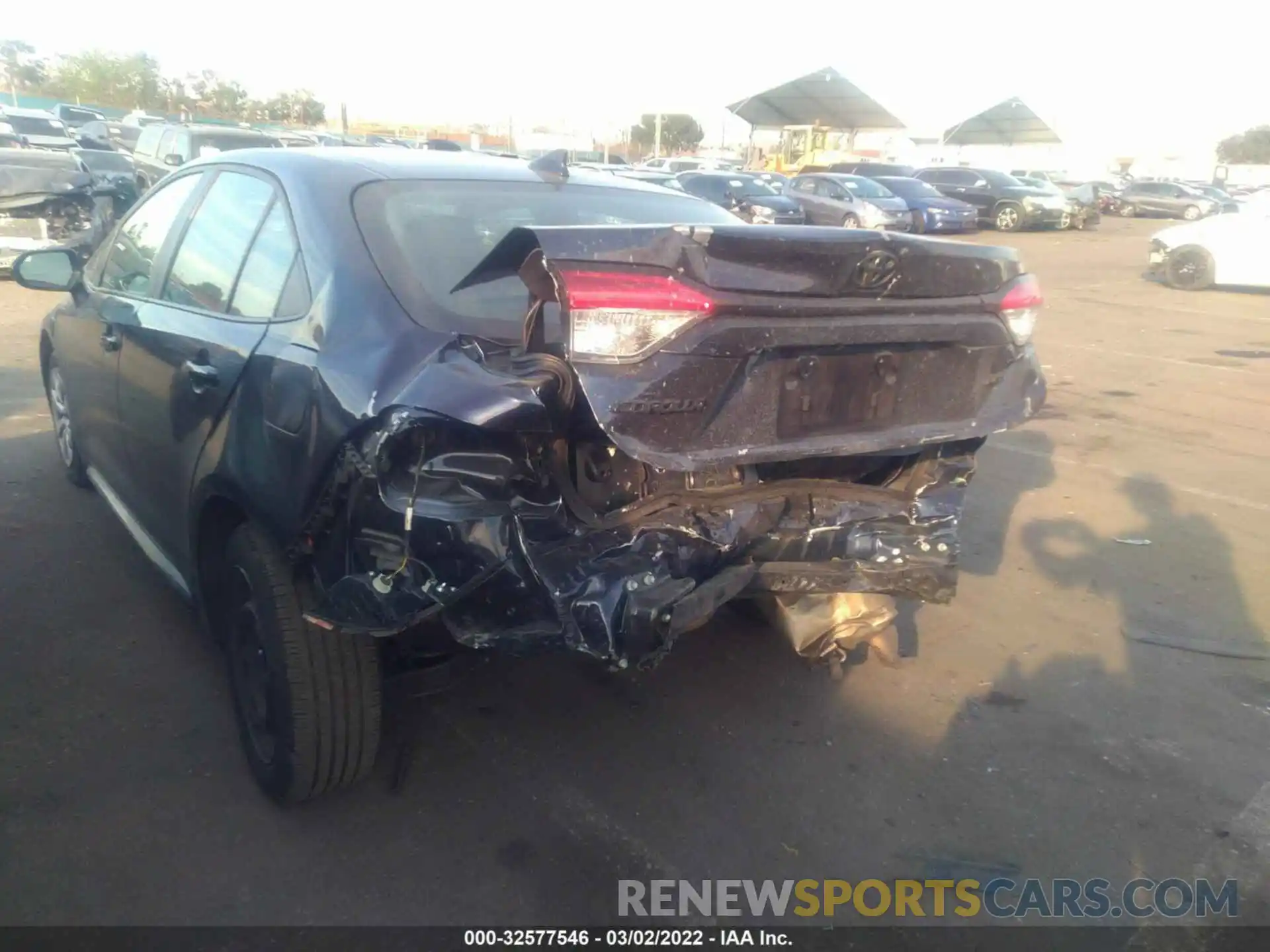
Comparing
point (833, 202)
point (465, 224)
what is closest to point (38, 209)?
point (465, 224)

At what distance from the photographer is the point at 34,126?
2566 centimetres

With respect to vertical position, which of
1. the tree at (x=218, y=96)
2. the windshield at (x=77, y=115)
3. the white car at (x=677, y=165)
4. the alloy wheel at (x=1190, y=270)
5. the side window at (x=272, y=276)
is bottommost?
the alloy wheel at (x=1190, y=270)

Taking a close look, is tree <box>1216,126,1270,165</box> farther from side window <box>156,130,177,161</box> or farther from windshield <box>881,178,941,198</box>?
side window <box>156,130,177,161</box>

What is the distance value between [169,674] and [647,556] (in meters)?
2.13

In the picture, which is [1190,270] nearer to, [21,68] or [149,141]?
[149,141]

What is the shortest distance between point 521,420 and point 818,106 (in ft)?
149

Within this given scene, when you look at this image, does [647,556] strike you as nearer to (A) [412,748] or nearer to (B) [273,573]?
(B) [273,573]

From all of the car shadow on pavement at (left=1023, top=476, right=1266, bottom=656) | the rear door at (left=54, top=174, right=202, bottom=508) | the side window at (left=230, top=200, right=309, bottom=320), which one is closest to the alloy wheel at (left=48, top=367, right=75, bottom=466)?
the rear door at (left=54, top=174, right=202, bottom=508)

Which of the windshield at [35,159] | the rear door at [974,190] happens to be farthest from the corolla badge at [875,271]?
the rear door at [974,190]

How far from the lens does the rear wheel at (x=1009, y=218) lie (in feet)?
90.1

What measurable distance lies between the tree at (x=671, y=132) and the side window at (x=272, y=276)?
62.8 metres

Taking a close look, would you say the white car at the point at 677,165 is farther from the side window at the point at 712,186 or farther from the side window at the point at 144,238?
the side window at the point at 144,238

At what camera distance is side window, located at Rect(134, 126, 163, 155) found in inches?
585

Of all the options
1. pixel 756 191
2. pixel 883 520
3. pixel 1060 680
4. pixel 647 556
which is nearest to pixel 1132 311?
pixel 756 191
